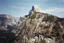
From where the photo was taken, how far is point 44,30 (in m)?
78.4

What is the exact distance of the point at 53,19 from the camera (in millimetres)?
82188

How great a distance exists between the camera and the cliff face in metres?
71.6

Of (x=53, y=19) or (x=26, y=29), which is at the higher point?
(x=53, y=19)

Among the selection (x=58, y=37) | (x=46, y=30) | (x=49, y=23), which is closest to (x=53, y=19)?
(x=49, y=23)

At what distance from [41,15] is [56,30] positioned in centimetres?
1794

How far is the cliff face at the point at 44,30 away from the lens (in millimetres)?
71581

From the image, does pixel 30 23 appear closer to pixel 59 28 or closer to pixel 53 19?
pixel 53 19

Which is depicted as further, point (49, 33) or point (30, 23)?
point (30, 23)

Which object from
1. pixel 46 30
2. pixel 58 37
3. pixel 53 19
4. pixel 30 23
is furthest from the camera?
pixel 30 23

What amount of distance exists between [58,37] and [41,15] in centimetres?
2231

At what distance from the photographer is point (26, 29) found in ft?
286

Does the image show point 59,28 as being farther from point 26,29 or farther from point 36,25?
point 26,29

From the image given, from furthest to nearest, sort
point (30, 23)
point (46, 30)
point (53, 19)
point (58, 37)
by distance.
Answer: point (30, 23) → point (53, 19) → point (46, 30) → point (58, 37)

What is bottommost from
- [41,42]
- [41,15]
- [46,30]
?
[41,42]
